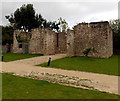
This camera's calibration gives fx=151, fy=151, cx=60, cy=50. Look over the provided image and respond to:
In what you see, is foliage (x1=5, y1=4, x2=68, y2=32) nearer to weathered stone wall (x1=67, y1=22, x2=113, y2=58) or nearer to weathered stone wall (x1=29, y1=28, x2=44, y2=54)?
weathered stone wall (x1=29, y1=28, x2=44, y2=54)

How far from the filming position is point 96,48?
2042 centimetres

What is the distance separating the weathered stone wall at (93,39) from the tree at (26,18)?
21.2m

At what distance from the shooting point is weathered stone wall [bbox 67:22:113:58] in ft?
65.8

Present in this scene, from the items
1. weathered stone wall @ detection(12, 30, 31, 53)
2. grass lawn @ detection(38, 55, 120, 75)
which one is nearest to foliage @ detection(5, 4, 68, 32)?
weathered stone wall @ detection(12, 30, 31, 53)

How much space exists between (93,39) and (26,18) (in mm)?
24063

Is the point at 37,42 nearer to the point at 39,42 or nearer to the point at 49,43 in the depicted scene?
the point at 39,42

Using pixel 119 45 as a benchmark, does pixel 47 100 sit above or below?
below

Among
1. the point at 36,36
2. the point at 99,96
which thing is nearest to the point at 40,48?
the point at 36,36

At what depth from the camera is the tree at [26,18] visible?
1551 inches

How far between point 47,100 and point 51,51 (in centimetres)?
1957

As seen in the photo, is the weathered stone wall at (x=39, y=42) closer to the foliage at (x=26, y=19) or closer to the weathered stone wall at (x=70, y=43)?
the weathered stone wall at (x=70, y=43)

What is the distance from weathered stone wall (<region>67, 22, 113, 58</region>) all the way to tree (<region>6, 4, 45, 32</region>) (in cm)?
2118

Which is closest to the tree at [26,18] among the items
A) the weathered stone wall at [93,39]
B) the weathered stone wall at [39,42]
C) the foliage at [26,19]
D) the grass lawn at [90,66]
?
the foliage at [26,19]

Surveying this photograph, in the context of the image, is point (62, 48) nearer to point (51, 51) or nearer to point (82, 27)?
point (51, 51)
